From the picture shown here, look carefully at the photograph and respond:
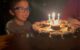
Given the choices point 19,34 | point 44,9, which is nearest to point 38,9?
point 44,9

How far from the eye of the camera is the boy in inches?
76.6

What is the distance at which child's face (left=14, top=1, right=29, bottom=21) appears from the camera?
1.95 meters

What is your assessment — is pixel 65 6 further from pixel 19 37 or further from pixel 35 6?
pixel 19 37

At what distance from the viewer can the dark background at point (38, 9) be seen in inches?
76.2

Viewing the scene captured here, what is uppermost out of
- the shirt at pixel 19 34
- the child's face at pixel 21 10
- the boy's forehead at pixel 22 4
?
the boy's forehead at pixel 22 4

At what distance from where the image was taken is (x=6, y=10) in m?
1.94

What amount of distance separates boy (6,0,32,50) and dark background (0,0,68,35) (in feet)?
0.08

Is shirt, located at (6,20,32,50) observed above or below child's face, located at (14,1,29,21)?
below

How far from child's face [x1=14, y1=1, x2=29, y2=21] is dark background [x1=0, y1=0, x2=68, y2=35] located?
3cm

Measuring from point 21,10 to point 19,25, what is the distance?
0.25 feet

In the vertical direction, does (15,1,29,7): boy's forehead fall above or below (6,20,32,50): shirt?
above

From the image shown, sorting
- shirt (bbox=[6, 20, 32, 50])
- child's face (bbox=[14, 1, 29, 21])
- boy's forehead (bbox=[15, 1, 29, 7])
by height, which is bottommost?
shirt (bbox=[6, 20, 32, 50])

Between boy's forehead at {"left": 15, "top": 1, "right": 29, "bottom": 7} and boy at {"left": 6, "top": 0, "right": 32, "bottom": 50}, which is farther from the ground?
boy's forehead at {"left": 15, "top": 1, "right": 29, "bottom": 7}

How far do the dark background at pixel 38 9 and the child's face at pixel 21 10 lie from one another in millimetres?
30
